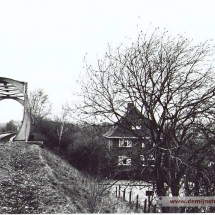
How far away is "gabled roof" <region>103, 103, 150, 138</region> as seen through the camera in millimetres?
9602

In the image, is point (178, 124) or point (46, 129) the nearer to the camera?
point (178, 124)

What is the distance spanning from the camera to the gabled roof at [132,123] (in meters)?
9.60

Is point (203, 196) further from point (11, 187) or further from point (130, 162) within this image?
point (11, 187)

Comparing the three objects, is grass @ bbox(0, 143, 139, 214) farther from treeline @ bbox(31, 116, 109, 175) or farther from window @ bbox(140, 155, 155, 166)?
treeline @ bbox(31, 116, 109, 175)

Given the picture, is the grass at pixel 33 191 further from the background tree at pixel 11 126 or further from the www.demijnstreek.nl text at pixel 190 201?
the background tree at pixel 11 126

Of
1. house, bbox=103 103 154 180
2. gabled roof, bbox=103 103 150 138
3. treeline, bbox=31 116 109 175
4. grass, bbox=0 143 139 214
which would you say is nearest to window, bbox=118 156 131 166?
house, bbox=103 103 154 180

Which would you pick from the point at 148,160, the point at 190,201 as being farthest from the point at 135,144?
the point at 190,201

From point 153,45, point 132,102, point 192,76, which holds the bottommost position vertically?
point 132,102

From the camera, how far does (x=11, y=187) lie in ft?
31.0

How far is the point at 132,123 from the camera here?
988 cm

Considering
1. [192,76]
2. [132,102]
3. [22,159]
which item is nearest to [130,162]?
[132,102]

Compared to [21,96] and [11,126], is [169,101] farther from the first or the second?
[11,126]

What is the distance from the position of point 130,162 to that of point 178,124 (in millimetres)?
2038

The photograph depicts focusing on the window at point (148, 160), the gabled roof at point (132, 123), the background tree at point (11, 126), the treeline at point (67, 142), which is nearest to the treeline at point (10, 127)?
the background tree at point (11, 126)
